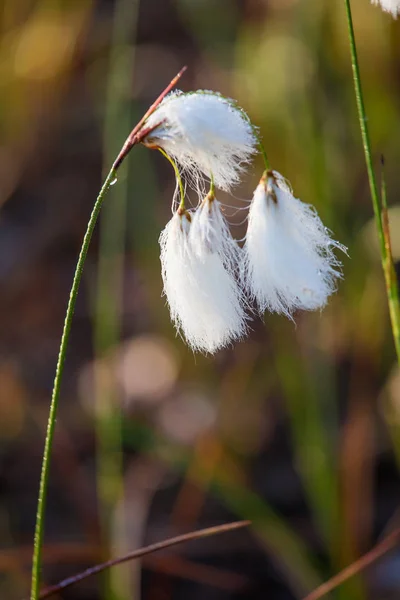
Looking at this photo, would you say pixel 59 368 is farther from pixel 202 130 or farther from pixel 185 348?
pixel 185 348

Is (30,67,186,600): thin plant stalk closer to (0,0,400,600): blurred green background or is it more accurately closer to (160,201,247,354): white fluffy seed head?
(160,201,247,354): white fluffy seed head

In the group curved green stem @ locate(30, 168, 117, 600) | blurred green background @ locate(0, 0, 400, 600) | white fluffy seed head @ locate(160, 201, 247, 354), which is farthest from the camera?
blurred green background @ locate(0, 0, 400, 600)

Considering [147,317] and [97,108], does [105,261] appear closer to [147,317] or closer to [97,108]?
[147,317]

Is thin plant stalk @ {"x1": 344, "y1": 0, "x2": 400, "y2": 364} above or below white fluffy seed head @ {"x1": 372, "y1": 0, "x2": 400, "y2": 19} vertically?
below

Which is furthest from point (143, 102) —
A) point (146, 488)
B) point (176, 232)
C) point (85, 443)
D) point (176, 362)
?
point (176, 232)

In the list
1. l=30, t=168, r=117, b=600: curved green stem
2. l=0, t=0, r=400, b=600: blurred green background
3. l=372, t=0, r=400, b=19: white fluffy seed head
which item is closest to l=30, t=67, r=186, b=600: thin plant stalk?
l=30, t=168, r=117, b=600: curved green stem

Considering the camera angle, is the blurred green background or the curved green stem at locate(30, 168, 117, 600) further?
the blurred green background
